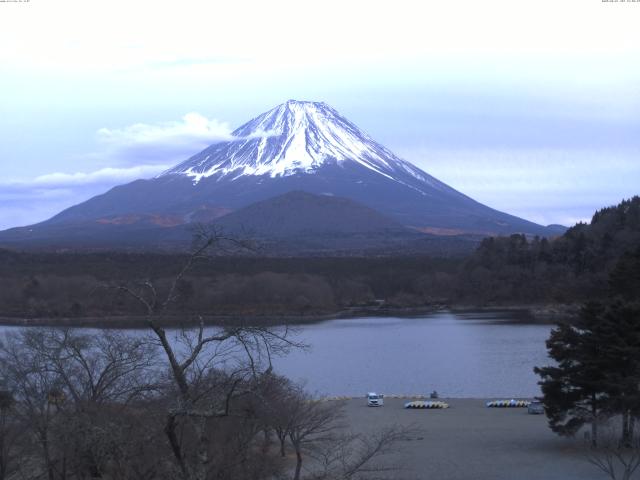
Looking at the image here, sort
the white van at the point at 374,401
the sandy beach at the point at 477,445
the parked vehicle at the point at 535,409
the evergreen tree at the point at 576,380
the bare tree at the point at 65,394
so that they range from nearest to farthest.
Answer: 1. the bare tree at the point at 65,394
2. the sandy beach at the point at 477,445
3. the evergreen tree at the point at 576,380
4. the parked vehicle at the point at 535,409
5. the white van at the point at 374,401

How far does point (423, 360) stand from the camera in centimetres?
2689

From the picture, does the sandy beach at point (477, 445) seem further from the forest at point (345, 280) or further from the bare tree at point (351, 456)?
Answer: the forest at point (345, 280)

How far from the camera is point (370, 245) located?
94.2 metres

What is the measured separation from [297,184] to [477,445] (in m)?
107

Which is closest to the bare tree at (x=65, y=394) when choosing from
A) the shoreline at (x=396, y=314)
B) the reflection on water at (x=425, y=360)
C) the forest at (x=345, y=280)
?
the reflection on water at (x=425, y=360)

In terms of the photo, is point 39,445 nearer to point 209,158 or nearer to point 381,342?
point 381,342

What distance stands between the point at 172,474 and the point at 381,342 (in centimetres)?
2601

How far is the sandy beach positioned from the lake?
242 centimetres

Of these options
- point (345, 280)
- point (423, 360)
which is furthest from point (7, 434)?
point (345, 280)

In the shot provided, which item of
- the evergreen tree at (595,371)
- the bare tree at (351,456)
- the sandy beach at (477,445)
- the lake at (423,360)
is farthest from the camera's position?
the lake at (423,360)

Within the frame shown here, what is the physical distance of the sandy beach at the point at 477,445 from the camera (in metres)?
12.2

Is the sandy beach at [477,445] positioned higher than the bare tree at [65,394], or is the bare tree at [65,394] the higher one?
the bare tree at [65,394]

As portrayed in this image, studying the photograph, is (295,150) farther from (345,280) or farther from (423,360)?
(423,360)

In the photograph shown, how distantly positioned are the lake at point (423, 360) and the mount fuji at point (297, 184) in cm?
7161
